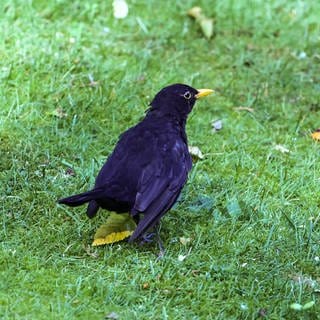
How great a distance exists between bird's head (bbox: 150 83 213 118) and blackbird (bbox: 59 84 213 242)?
9cm

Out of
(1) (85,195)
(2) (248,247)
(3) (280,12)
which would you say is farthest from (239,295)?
(3) (280,12)

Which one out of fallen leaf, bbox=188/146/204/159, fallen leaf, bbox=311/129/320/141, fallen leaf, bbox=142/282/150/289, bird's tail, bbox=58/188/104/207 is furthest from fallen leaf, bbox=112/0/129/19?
fallen leaf, bbox=142/282/150/289

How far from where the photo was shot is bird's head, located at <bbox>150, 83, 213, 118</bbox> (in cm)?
560

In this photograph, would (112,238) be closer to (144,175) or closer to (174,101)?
(144,175)

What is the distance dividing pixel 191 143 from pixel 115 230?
1.50 m

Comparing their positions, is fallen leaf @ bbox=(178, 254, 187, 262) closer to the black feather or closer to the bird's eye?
→ the black feather

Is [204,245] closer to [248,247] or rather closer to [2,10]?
[248,247]

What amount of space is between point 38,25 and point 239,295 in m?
3.78

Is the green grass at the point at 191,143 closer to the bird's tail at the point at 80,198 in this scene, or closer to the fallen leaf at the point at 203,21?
the fallen leaf at the point at 203,21

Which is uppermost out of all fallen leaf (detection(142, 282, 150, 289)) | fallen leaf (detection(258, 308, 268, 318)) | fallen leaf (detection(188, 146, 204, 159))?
fallen leaf (detection(142, 282, 150, 289))

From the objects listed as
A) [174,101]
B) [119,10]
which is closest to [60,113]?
[174,101]

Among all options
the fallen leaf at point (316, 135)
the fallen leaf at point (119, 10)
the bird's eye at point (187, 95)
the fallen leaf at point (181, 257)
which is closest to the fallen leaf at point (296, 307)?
the fallen leaf at point (181, 257)

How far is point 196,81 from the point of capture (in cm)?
713

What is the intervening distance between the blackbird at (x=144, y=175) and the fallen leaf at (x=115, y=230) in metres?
0.06
